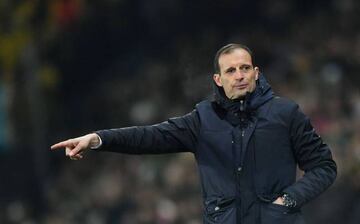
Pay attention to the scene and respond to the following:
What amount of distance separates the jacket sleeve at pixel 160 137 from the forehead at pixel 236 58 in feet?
1.20

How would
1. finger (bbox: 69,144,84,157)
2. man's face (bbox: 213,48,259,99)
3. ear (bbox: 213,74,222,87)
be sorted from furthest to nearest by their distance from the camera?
ear (bbox: 213,74,222,87), man's face (bbox: 213,48,259,99), finger (bbox: 69,144,84,157)

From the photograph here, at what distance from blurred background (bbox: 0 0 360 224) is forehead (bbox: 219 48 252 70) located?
19.9 ft

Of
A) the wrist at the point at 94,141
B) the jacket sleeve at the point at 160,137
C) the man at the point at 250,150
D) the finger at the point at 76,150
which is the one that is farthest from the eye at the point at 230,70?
the finger at the point at 76,150

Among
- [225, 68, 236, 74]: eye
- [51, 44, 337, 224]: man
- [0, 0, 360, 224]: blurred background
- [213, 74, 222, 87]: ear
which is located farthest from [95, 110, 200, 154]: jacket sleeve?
[0, 0, 360, 224]: blurred background

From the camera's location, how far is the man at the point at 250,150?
7047mm

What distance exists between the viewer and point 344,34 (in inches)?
Result: 576

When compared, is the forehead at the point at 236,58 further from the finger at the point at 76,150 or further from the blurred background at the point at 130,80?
the blurred background at the point at 130,80

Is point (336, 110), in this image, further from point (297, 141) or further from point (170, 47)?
point (297, 141)

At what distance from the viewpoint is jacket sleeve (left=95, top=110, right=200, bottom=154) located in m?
7.31

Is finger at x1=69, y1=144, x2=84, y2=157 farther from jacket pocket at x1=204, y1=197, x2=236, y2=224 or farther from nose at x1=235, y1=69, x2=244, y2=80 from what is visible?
nose at x1=235, y1=69, x2=244, y2=80

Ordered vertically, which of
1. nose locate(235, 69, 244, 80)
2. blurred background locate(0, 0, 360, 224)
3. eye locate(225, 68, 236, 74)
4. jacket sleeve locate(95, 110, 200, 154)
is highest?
eye locate(225, 68, 236, 74)

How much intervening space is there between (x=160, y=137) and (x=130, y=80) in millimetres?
10073

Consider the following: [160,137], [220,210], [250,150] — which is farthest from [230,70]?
[220,210]

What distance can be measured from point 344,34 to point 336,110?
1.39 metres
